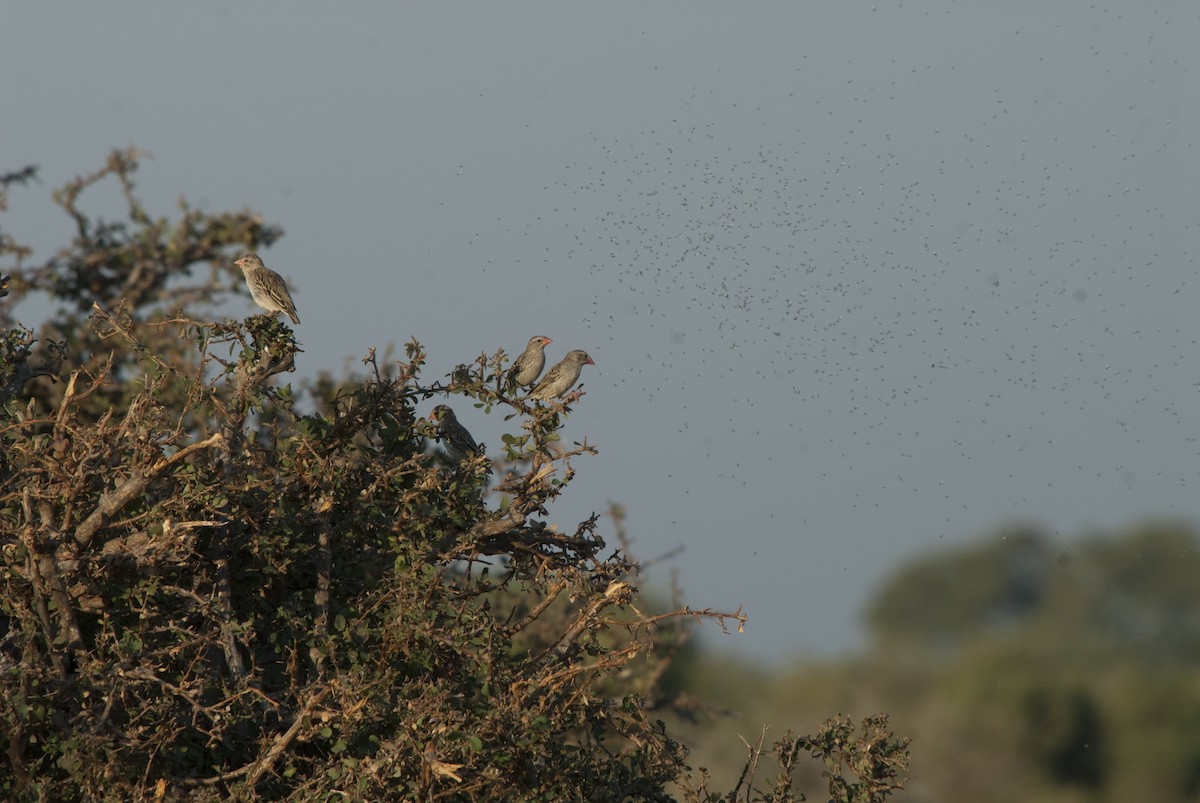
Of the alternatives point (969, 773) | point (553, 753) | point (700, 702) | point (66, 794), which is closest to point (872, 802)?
point (553, 753)

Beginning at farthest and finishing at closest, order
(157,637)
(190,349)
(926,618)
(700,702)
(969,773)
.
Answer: (926,618) < (969,773) < (700,702) < (190,349) < (157,637)

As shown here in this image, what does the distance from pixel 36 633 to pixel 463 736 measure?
1.67 meters

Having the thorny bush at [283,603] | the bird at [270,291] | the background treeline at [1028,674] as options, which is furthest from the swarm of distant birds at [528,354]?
the background treeline at [1028,674]

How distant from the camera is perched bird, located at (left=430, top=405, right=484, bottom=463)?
25.5 ft

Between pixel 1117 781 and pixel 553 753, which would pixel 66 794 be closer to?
pixel 553 753

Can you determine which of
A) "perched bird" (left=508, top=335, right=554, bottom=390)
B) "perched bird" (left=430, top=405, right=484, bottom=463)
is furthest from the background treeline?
"perched bird" (left=430, top=405, right=484, bottom=463)

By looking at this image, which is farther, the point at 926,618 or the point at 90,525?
the point at 926,618

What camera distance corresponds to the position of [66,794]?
20.0ft

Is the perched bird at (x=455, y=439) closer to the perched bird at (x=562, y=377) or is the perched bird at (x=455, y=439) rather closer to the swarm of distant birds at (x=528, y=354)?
the swarm of distant birds at (x=528, y=354)

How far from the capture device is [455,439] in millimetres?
7883

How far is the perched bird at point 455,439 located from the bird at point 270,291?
191 centimetres

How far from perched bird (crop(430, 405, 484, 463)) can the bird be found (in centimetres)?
191

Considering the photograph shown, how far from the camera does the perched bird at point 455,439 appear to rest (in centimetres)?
778

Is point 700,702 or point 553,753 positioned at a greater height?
point 700,702
